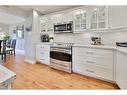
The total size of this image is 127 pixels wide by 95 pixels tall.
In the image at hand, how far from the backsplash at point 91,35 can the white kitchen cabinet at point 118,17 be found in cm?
43

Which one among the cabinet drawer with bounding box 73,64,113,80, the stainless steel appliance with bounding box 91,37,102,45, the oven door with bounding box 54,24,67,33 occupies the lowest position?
the cabinet drawer with bounding box 73,64,113,80

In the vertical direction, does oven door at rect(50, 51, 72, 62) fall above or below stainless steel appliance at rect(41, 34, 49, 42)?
below

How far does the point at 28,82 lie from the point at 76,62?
138 centimetres

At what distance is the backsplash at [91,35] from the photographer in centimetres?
291

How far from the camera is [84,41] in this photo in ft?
12.0

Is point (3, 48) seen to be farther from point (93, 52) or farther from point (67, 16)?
point (93, 52)

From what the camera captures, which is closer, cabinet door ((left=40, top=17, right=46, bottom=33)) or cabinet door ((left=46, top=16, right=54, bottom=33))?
cabinet door ((left=46, top=16, right=54, bottom=33))

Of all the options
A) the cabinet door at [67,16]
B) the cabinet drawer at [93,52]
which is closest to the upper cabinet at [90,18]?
the cabinet door at [67,16]

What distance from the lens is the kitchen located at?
2434 millimetres

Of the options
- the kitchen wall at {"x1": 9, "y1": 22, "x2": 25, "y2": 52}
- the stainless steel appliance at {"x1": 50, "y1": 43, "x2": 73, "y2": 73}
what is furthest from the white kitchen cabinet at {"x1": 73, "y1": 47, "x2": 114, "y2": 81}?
the kitchen wall at {"x1": 9, "y1": 22, "x2": 25, "y2": 52}

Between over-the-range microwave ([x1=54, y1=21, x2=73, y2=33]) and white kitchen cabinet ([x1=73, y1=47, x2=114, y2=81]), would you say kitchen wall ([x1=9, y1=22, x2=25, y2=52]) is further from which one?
white kitchen cabinet ([x1=73, y1=47, x2=114, y2=81])

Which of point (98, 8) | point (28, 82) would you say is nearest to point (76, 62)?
point (28, 82)

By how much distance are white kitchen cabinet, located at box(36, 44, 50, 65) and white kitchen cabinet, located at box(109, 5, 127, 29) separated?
2.29 metres

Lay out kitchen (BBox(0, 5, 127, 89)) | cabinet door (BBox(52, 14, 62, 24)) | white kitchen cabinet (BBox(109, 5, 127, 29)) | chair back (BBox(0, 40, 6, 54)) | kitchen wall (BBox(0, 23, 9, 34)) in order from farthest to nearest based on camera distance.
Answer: kitchen wall (BBox(0, 23, 9, 34)) < chair back (BBox(0, 40, 6, 54)) < cabinet door (BBox(52, 14, 62, 24)) < kitchen (BBox(0, 5, 127, 89)) < white kitchen cabinet (BBox(109, 5, 127, 29))
